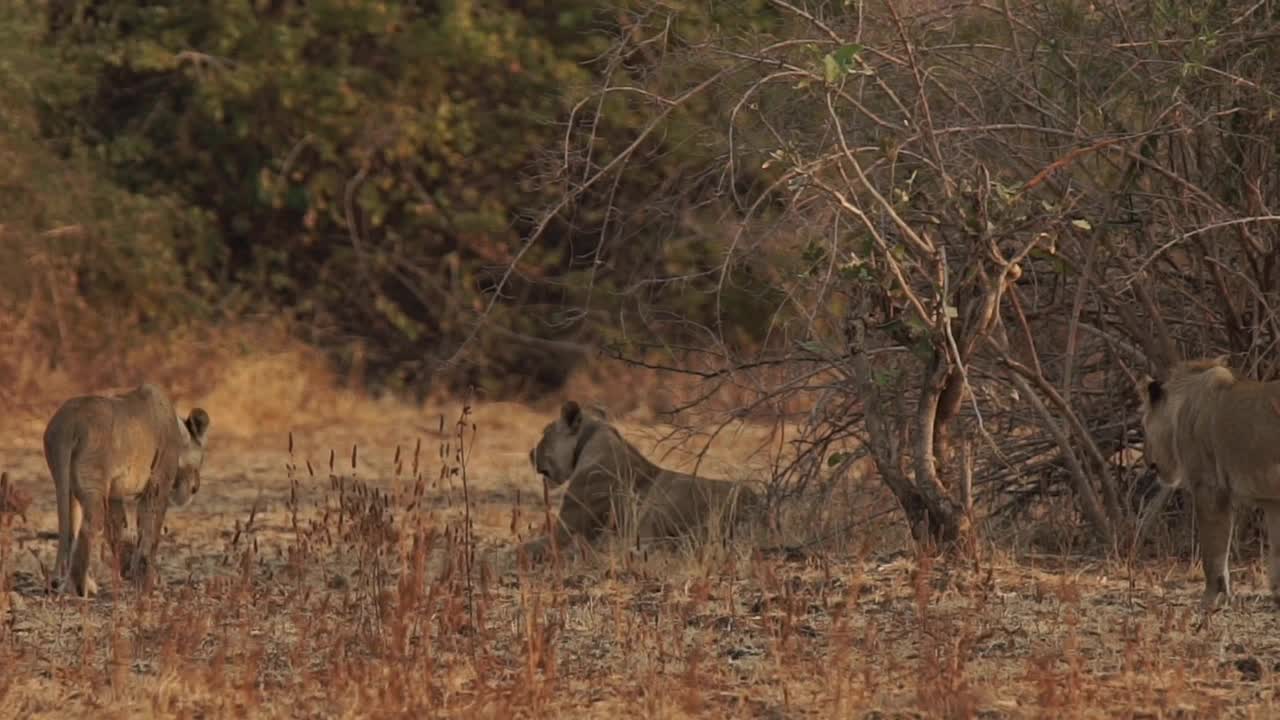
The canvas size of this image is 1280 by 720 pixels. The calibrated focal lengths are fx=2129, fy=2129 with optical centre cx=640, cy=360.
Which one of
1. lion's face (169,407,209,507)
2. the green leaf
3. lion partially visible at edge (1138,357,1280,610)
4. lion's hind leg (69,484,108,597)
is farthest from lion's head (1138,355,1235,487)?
lion's face (169,407,209,507)

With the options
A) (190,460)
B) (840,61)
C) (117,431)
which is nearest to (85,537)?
(117,431)

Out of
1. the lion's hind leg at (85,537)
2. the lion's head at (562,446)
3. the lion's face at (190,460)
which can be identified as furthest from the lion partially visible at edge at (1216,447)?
the lion's face at (190,460)

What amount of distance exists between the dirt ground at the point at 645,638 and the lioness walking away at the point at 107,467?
27cm

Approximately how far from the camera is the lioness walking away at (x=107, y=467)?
28.3 feet

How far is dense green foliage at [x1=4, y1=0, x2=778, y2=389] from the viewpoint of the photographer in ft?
62.1

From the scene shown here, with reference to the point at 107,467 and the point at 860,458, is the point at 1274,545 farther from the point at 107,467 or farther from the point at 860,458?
the point at 107,467

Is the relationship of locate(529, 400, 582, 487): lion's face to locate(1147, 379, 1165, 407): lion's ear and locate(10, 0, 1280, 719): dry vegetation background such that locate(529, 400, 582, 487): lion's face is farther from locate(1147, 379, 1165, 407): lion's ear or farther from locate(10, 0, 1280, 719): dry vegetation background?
locate(1147, 379, 1165, 407): lion's ear

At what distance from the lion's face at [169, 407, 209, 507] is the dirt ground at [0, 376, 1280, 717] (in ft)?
1.37

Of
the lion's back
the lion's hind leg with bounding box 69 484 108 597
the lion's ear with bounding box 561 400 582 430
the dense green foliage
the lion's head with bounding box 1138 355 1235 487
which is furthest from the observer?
the dense green foliage

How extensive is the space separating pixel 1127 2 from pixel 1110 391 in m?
1.72

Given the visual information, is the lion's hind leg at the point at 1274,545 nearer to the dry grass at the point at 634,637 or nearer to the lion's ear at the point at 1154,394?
the dry grass at the point at 634,637

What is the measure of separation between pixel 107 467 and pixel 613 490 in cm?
267

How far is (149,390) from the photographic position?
9.30 m

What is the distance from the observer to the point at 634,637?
714 cm
